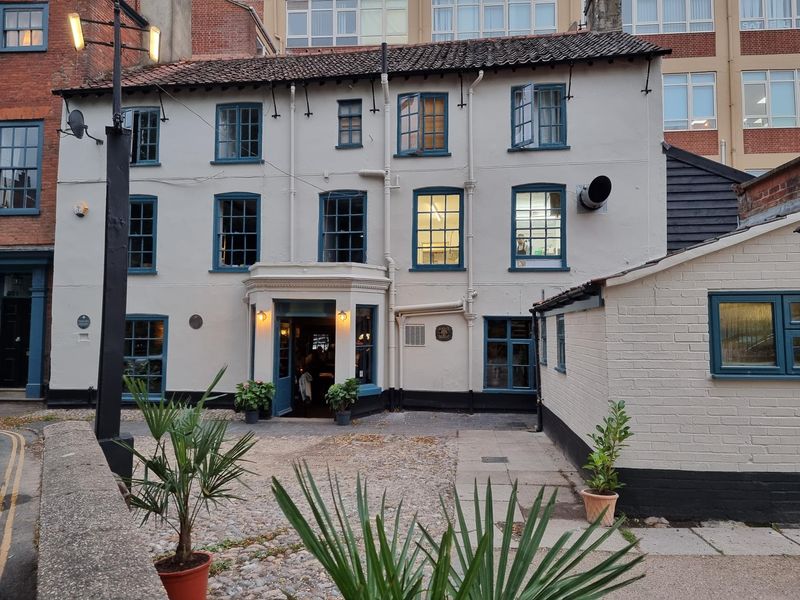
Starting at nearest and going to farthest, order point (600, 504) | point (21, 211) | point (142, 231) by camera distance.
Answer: point (600, 504)
point (142, 231)
point (21, 211)

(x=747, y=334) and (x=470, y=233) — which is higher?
(x=470, y=233)

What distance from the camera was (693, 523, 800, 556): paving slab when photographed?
17.6ft

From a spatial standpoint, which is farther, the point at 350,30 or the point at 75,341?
the point at 350,30

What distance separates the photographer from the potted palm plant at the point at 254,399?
42.6 feet

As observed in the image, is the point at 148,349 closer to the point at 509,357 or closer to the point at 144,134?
the point at 144,134

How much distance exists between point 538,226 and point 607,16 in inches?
317

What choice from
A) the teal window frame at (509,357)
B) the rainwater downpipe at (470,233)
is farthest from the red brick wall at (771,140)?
the teal window frame at (509,357)

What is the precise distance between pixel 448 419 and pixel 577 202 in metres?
6.58

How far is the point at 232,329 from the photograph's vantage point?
596 inches

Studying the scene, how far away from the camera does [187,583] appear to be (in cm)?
364

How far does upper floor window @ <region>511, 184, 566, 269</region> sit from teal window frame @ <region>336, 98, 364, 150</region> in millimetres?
4718

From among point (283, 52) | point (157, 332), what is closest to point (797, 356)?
point (157, 332)

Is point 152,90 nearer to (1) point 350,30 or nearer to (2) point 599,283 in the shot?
(1) point 350,30

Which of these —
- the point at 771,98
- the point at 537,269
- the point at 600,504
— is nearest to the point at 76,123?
the point at 537,269
